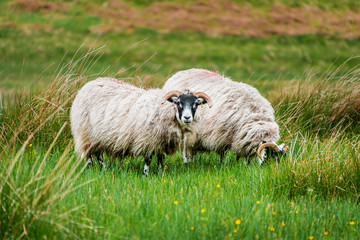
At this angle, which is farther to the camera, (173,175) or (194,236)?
(173,175)

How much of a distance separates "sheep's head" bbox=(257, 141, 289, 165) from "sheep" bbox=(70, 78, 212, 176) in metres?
1.00

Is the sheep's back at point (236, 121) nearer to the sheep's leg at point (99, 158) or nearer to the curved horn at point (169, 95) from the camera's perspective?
the curved horn at point (169, 95)

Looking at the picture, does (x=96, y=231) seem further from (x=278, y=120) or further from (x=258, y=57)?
(x=258, y=57)

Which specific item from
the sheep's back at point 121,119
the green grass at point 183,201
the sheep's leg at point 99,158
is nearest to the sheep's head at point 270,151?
the green grass at point 183,201

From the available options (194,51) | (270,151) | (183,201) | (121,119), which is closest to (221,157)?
(270,151)

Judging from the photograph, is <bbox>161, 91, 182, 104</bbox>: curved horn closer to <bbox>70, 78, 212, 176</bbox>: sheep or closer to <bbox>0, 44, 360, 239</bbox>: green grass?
<bbox>70, 78, 212, 176</bbox>: sheep

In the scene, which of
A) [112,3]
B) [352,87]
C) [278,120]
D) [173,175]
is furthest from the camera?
[112,3]

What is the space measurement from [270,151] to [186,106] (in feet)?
4.86

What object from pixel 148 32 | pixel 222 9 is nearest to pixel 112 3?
pixel 148 32

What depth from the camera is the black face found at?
18.7 ft

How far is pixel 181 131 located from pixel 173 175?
0.65 m

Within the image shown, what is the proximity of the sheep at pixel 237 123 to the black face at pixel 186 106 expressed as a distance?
2.35 ft

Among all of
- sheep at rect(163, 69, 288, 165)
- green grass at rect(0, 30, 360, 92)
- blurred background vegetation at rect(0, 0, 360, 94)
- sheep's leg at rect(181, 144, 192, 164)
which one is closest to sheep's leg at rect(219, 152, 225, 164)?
sheep at rect(163, 69, 288, 165)

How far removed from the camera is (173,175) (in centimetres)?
611
